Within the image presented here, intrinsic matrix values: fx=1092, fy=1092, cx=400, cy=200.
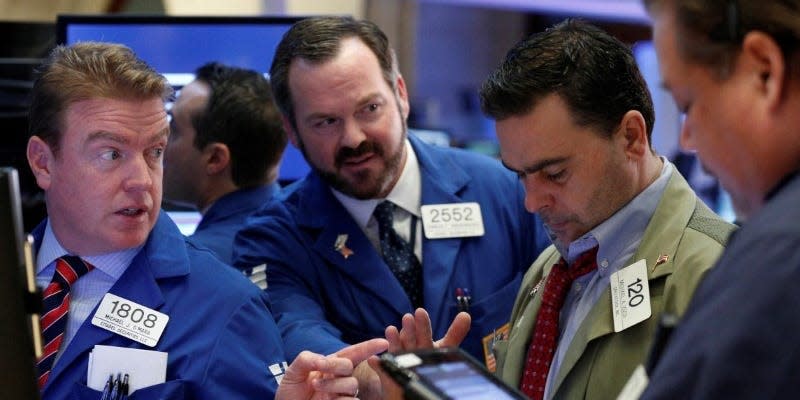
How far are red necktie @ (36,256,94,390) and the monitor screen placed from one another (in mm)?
1088

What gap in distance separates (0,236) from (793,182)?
3.57ft

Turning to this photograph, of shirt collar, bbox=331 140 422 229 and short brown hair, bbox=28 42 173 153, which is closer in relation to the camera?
short brown hair, bbox=28 42 173 153

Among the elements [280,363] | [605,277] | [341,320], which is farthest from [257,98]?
[605,277]

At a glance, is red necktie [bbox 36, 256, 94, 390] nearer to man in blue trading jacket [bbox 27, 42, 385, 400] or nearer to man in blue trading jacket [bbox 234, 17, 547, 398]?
man in blue trading jacket [bbox 27, 42, 385, 400]

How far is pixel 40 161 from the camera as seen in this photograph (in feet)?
8.10

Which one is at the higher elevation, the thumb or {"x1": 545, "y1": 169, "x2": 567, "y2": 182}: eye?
{"x1": 545, "y1": 169, "x2": 567, "y2": 182}: eye

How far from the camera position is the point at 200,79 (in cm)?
343

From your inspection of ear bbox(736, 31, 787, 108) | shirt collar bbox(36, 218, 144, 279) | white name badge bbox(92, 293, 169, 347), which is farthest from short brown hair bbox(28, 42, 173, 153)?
ear bbox(736, 31, 787, 108)

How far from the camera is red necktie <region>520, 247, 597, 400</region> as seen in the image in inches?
86.8

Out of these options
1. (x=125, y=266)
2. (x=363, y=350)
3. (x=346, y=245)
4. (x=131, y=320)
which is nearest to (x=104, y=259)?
(x=125, y=266)

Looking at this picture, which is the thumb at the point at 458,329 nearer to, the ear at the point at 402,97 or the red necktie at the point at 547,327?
the red necktie at the point at 547,327

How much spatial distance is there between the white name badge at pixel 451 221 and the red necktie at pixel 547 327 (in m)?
0.74

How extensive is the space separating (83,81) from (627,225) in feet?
3.97

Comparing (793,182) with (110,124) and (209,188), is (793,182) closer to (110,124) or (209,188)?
(110,124)
